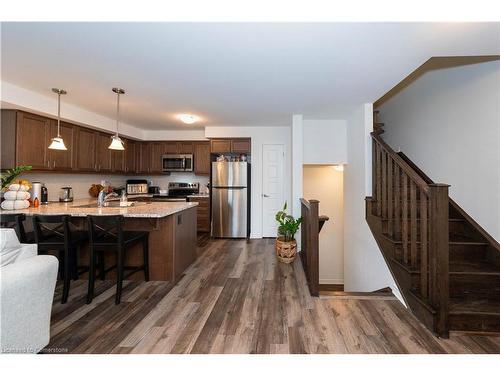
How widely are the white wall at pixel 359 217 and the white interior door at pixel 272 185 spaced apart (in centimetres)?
135

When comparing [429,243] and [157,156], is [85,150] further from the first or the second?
[429,243]

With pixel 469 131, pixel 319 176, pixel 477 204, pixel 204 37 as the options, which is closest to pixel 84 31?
pixel 204 37

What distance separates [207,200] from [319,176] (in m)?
2.63

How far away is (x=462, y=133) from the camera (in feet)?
8.98

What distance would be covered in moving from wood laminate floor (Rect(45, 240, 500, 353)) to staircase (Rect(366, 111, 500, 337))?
168mm

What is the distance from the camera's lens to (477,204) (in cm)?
257

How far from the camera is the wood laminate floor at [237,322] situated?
1.75m

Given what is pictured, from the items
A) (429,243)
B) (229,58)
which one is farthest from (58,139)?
(429,243)

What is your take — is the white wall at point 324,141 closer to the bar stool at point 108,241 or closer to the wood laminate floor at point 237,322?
the wood laminate floor at point 237,322

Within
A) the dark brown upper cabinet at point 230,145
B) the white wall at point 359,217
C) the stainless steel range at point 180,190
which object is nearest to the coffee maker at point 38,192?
the stainless steel range at point 180,190

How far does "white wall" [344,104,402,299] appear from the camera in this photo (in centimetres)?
325
